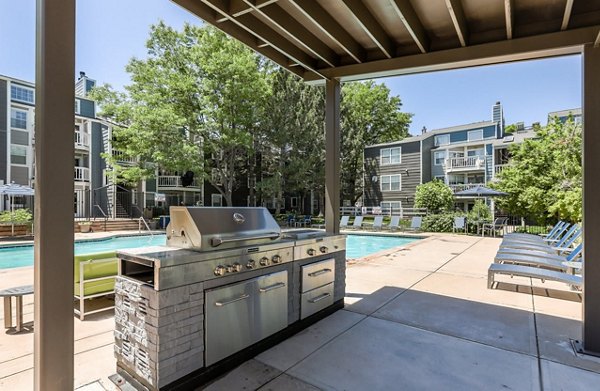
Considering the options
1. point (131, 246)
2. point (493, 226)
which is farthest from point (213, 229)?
point (493, 226)

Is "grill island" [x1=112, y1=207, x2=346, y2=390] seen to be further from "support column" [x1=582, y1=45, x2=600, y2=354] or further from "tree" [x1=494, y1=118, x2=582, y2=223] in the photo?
"tree" [x1=494, y1=118, x2=582, y2=223]

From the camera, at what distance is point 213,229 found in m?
2.54

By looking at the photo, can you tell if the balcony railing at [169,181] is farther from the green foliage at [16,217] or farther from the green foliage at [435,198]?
the green foliage at [435,198]

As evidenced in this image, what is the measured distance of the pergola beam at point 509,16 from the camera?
2.84 m

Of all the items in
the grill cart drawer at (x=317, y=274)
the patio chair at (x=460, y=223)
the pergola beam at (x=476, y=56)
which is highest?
the pergola beam at (x=476, y=56)

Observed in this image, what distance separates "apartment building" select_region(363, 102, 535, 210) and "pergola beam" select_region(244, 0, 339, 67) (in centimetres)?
1768

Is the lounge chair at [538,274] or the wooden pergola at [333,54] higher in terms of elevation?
the wooden pergola at [333,54]

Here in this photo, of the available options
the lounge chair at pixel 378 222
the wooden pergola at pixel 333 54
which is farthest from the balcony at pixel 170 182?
the wooden pergola at pixel 333 54

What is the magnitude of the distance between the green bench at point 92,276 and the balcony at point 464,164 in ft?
67.6

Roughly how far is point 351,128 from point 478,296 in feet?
61.2

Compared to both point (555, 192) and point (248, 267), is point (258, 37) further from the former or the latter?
point (555, 192)

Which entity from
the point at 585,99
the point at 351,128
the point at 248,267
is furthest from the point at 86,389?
the point at 351,128

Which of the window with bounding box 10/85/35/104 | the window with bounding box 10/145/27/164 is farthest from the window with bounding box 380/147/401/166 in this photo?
the window with bounding box 10/85/35/104

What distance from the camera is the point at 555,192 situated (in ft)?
40.3
